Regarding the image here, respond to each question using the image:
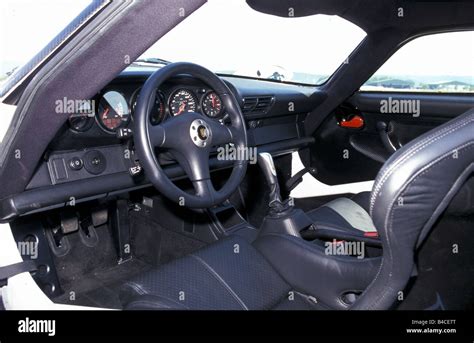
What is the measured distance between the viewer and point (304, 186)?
3.74 meters

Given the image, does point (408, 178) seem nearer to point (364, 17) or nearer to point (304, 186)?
point (364, 17)

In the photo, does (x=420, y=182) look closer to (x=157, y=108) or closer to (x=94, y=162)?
(x=157, y=108)

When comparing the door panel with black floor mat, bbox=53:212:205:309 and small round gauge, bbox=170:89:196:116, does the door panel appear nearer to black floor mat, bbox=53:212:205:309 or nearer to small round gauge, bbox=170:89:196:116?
black floor mat, bbox=53:212:205:309

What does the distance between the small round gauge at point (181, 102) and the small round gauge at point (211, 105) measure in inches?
2.3

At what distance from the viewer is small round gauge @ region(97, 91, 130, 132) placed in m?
2.19

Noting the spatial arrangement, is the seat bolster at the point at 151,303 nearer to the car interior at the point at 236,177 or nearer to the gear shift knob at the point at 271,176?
the car interior at the point at 236,177

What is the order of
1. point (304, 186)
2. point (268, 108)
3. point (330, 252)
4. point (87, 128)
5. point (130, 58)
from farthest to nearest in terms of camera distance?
1. point (304, 186)
2. point (268, 108)
3. point (87, 128)
4. point (330, 252)
5. point (130, 58)

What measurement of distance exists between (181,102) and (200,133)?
46 cm

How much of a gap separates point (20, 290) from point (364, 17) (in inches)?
96.5

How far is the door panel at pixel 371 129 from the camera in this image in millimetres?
3059

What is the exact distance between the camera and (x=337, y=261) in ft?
6.26

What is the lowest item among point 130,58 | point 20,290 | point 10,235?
point 20,290

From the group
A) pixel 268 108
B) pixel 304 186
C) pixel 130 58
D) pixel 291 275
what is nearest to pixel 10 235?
pixel 130 58

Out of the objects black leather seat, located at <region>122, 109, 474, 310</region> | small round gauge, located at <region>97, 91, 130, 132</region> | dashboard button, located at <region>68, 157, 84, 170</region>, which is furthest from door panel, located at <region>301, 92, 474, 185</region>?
dashboard button, located at <region>68, 157, 84, 170</region>
